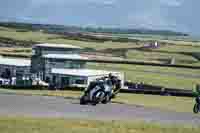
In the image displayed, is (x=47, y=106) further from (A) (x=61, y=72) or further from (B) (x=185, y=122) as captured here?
(A) (x=61, y=72)

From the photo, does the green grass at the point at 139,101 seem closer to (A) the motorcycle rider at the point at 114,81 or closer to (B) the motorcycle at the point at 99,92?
(A) the motorcycle rider at the point at 114,81

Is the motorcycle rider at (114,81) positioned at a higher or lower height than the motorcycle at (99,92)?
higher

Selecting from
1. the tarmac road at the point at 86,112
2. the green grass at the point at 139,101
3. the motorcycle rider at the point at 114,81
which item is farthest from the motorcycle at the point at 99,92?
the green grass at the point at 139,101

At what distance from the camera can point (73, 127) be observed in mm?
13062

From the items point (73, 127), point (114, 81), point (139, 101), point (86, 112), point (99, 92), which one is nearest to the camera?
point (73, 127)

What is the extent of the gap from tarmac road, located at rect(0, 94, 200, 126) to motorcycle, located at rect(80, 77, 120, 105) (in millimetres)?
542

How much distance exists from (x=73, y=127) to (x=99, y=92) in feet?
28.7

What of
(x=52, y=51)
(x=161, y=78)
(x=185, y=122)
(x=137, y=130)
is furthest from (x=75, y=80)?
(x=137, y=130)

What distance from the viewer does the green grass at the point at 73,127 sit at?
1241cm

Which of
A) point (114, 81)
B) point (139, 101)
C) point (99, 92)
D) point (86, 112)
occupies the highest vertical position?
point (114, 81)

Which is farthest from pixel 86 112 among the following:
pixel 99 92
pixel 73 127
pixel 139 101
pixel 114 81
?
pixel 139 101

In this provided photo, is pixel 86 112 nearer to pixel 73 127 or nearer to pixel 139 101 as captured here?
pixel 73 127

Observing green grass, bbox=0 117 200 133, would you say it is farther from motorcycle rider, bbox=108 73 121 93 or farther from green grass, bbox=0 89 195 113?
green grass, bbox=0 89 195 113

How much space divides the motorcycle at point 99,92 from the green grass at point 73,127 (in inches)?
274
